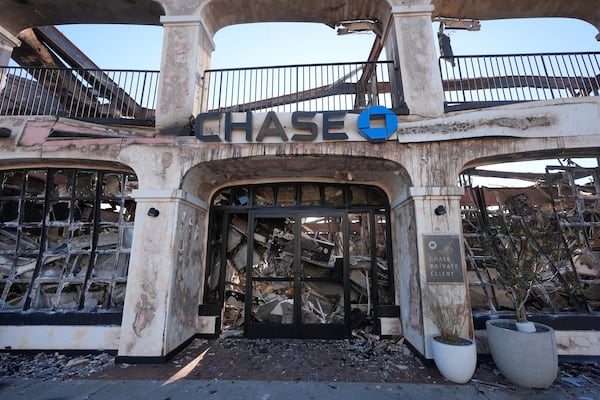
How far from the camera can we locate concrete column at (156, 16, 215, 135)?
491cm

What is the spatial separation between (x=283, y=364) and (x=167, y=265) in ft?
8.03

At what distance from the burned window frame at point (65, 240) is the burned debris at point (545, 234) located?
6.61m

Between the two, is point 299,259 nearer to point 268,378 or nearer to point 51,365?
point 268,378

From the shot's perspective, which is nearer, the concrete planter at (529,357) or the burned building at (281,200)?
the concrete planter at (529,357)

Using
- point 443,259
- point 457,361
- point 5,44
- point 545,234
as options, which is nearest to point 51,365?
point 457,361

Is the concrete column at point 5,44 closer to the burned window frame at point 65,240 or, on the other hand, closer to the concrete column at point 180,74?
the burned window frame at point 65,240

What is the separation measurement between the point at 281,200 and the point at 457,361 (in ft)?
13.5

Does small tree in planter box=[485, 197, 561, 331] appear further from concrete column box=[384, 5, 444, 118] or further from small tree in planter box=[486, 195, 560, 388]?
concrete column box=[384, 5, 444, 118]

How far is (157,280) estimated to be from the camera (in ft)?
14.1

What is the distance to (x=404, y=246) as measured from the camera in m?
5.00

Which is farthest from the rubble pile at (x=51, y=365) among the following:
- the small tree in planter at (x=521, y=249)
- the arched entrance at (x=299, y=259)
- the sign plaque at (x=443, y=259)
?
the small tree in planter at (x=521, y=249)

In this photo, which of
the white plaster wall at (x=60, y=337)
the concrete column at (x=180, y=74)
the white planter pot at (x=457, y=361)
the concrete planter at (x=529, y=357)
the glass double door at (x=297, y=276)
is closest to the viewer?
the concrete planter at (x=529, y=357)

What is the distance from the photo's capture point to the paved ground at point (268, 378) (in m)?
3.37

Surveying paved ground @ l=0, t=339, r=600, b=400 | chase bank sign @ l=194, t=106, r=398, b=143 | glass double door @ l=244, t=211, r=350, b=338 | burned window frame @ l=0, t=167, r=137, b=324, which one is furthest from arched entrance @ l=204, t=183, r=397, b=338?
burned window frame @ l=0, t=167, r=137, b=324
